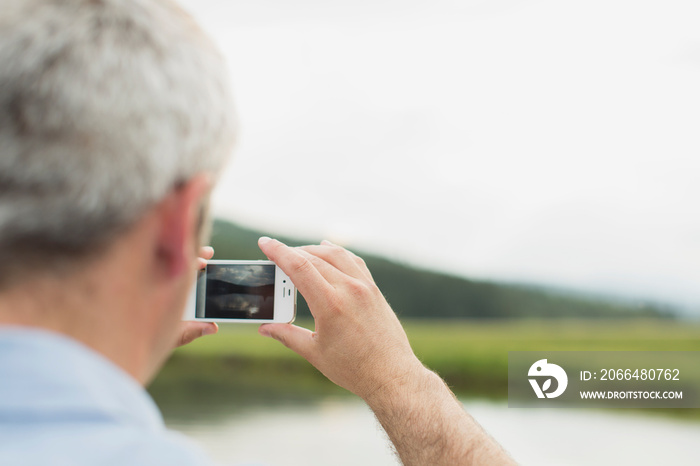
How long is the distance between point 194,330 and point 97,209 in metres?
1.16

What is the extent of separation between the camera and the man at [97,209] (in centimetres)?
49

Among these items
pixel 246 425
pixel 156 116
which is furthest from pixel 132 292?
pixel 246 425

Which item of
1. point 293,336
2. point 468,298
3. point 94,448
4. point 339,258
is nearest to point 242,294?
point 293,336

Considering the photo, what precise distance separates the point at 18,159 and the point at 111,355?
8.4 inches

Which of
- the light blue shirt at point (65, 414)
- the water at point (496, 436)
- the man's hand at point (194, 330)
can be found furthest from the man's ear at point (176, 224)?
the water at point (496, 436)

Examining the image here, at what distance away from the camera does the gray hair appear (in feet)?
1.80

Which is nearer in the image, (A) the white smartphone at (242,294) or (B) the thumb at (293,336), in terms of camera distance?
(B) the thumb at (293,336)

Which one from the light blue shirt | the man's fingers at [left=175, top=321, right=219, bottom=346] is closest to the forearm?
the man's fingers at [left=175, top=321, right=219, bottom=346]

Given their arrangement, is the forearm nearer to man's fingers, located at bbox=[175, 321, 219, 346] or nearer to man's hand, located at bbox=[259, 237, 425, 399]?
man's hand, located at bbox=[259, 237, 425, 399]

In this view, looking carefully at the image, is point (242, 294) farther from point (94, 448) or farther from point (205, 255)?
point (94, 448)

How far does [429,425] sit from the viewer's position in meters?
1.16

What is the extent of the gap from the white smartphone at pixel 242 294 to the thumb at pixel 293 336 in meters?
0.14

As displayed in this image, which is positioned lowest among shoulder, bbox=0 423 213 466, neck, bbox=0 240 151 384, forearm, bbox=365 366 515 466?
forearm, bbox=365 366 515 466

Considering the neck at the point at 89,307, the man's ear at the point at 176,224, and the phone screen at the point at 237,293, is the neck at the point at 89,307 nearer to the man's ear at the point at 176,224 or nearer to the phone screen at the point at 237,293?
the man's ear at the point at 176,224
